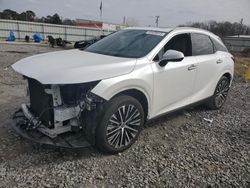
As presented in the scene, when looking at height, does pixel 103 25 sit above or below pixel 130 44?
below

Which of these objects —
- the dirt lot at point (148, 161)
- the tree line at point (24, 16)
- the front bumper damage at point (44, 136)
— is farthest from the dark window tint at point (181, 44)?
the tree line at point (24, 16)

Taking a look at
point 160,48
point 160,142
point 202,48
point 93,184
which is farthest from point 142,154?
point 202,48

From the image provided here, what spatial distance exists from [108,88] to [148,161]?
3.85ft

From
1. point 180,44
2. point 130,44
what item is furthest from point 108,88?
point 180,44

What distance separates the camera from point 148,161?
3.22 metres

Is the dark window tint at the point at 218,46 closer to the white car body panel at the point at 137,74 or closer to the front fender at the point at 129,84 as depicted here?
the white car body panel at the point at 137,74

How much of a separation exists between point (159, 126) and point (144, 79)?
1356mm

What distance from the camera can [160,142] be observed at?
3.77 metres

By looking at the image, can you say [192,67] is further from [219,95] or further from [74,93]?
[74,93]

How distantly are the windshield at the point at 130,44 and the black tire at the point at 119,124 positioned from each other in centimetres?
78

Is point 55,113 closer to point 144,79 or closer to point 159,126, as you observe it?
point 144,79

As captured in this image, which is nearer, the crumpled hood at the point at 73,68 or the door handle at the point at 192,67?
the crumpled hood at the point at 73,68

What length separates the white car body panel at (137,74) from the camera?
2812 mm

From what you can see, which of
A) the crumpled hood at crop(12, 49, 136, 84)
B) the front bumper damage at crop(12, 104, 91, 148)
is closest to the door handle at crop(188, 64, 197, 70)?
the crumpled hood at crop(12, 49, 136, 84)
